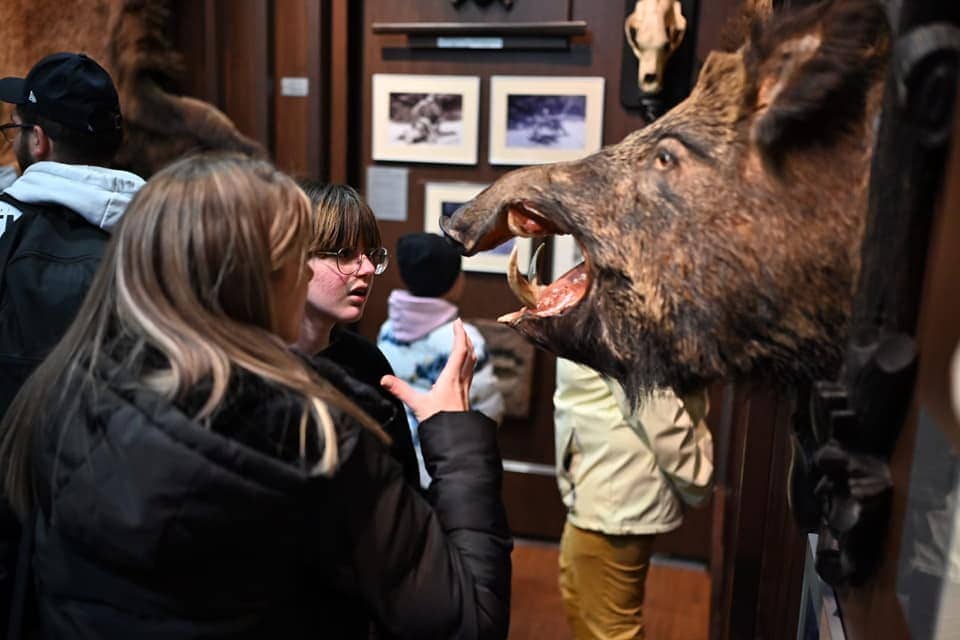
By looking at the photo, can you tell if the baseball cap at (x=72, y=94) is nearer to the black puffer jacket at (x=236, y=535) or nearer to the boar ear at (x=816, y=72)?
the black puffer jacket at (x=236, y=535)

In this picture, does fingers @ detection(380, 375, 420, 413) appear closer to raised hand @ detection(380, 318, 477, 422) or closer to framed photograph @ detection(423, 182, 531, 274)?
raised hand @ detection(380, 318, 477, 422)

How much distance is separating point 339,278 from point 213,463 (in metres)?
0.65

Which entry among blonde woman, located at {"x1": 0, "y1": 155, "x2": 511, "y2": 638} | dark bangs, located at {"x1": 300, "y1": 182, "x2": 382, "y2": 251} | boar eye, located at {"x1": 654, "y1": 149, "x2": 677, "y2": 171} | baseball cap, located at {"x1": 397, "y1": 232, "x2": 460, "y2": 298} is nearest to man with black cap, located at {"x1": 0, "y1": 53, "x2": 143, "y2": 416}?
dark bangs, located at {"x1": 300, "y1": 182, "x2": 382, "y2": 251}

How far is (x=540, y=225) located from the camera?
31.8 inches

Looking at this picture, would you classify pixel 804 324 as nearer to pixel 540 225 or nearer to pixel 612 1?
pixel 540 225

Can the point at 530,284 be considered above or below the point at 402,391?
above

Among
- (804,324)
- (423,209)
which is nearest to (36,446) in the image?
(804,324)

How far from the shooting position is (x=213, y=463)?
0.82 m

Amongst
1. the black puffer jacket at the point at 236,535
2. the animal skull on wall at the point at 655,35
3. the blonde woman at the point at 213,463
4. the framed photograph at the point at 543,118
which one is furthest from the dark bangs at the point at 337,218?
the framed photograph at the point at 543,118

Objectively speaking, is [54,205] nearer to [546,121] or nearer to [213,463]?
[213,463]

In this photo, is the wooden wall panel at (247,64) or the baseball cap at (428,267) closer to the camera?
the baseball cap at (428,267)

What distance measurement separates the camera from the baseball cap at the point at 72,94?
5.19ft

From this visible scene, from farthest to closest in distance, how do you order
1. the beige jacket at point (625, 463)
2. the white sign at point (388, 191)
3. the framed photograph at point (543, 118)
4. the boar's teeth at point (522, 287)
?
the white sign at point (388, 191), the framed photograph at point (543, 118), the beige jacket at point (625, 463), the boar's teeth at point (522, 287)

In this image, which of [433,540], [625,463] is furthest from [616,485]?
[433,540]
